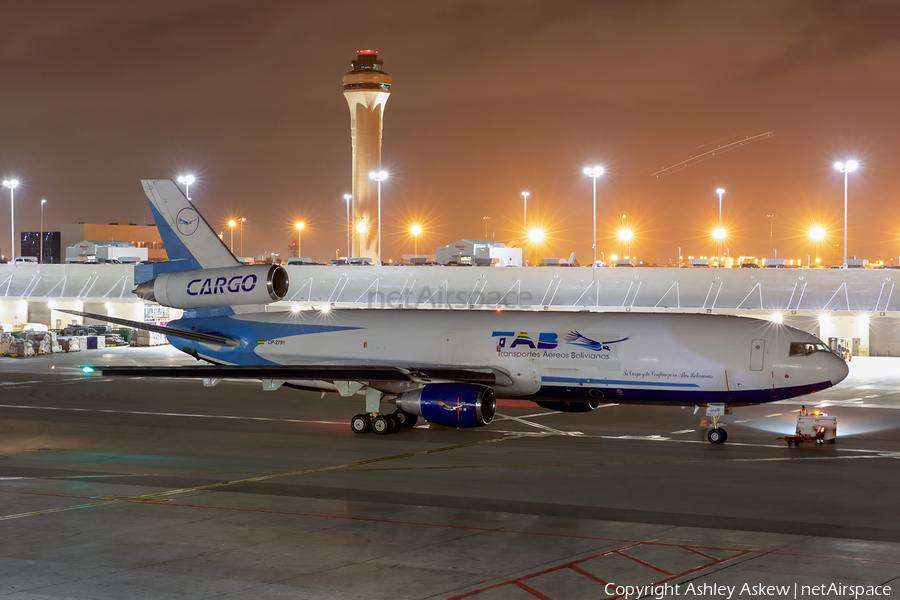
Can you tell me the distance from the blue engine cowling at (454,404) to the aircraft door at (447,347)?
250cm

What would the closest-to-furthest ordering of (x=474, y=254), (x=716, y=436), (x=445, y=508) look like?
(x=445, y=508), (x=716, y=436), (x=474, y=254)

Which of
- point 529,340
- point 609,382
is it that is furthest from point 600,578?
point 529,340

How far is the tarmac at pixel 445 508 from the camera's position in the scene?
14.5 metres

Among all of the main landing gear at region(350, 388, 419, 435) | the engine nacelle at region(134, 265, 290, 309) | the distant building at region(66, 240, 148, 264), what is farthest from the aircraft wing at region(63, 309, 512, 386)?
the distant building at region(66, 240, 148, 264)

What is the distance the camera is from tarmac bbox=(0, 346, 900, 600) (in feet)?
47.6

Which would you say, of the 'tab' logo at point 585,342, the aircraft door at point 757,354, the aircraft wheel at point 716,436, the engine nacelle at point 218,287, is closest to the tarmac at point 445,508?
the aircraft wheel at point 716,436

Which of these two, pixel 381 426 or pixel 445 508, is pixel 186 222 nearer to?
pixel 381 426

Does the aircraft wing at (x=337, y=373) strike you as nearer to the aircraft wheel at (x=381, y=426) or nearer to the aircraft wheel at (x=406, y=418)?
the aircraft wheel at (x=381, y=426)

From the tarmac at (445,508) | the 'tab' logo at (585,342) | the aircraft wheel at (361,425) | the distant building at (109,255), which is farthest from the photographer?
the distant building at (109,255)

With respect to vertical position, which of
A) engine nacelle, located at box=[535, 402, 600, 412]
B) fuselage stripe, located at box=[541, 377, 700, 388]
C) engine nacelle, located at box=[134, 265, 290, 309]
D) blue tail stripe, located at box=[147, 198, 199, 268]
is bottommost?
engine nacelle, located at box=[535, 402, 600, 412]

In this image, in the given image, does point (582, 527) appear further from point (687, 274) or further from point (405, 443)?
point (687, 274)

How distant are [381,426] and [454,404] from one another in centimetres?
365

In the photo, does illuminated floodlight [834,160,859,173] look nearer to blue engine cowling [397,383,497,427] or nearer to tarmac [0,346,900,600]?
tarmac [0,346,900,600]

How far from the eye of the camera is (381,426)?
104 feet
